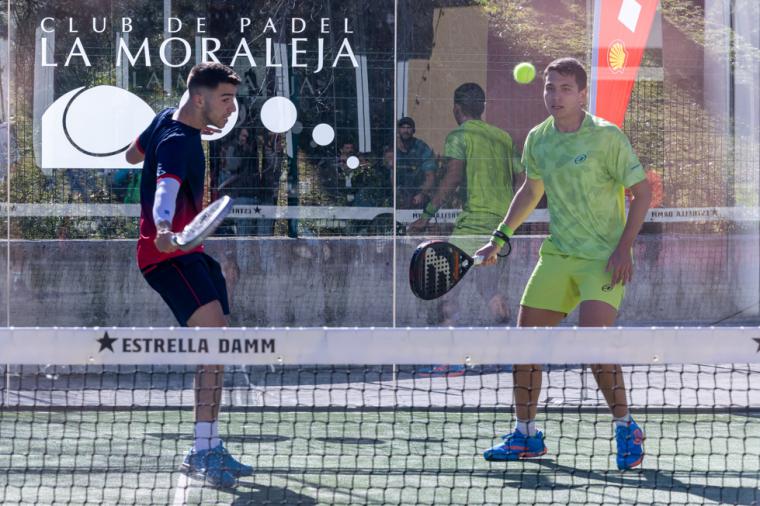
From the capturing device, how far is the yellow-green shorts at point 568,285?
6.29 metres

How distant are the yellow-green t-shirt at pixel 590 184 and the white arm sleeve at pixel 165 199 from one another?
6.05ft

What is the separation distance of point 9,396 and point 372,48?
364 cm

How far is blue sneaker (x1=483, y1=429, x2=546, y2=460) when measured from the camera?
6.27 metres

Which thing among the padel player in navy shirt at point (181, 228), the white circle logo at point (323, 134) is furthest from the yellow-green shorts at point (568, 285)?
the white circle logo at point (323, 134)

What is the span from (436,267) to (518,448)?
1.75m

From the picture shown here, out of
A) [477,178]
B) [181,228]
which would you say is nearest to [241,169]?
[477,178]

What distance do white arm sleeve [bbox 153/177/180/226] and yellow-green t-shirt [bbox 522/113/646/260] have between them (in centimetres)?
184

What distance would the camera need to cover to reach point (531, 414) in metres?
6.36

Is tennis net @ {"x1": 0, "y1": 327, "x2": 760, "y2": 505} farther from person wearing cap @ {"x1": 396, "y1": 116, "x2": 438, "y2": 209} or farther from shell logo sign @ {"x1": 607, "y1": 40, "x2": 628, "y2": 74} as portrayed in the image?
shell logo sign @ {"x1": 607, "y1": 40, "x2": 628, "y2": 74}

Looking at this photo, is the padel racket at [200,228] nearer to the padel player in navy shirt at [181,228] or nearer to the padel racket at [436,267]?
the padel player in navy shirt at [181,228]

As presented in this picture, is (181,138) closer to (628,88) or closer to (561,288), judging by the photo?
(561,288)

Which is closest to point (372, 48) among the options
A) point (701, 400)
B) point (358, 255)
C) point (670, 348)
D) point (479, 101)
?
point (479, 101)

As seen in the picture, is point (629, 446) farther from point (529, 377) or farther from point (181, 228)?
point (181, 228)

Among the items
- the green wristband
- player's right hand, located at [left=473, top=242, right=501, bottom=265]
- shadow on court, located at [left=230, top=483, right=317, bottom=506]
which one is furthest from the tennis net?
the green wristband
